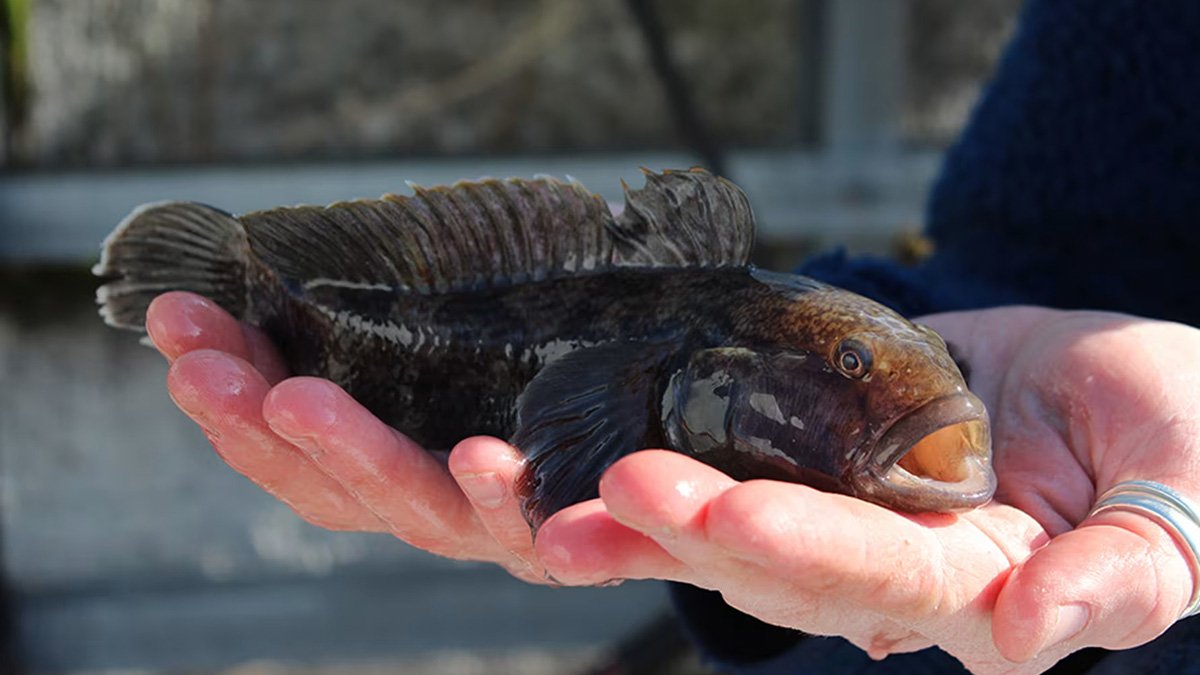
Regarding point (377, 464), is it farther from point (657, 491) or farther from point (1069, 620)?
point (1069, 620)

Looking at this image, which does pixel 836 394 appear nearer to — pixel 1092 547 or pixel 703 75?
pixel 1092 547

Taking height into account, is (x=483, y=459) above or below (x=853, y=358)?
below

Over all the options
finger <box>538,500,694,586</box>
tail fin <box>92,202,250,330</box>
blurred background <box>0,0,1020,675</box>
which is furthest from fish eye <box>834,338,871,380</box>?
blurred background <box>0,0,1020,675</box>

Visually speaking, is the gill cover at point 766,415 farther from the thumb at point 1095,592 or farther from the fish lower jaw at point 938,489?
the thumb at point 1095,592

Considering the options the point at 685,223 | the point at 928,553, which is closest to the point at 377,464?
the point at 685,223

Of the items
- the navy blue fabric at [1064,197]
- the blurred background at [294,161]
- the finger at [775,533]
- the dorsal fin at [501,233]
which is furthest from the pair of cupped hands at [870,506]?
the blurred background at [294,161]

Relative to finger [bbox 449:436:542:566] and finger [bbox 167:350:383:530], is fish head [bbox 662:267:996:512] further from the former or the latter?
finger [bbox 167:350:383:530]

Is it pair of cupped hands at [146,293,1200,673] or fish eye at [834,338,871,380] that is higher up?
fish eye at [834,338,871,380]
